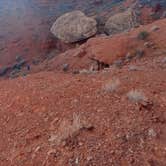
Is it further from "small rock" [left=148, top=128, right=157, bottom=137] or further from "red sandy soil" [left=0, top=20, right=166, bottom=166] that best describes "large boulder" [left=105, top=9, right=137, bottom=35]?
"small rock" [left=148, top=128, right=157, bottom=137]

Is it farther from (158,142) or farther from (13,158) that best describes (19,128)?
(158,142)

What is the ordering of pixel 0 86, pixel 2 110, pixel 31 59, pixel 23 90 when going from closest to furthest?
pixel 2 110 < pixel 23 90 < pixel 0 86 < pixel 31 59

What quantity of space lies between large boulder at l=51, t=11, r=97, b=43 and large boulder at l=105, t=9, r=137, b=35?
72 cm

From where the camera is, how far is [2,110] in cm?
570

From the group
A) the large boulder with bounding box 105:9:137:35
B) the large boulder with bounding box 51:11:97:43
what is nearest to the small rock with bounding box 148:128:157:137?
the large boulder with bounding box 51:11:97:43

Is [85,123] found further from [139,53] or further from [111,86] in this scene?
[139,53]

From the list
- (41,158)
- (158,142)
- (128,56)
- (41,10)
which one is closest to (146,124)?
(158,142)

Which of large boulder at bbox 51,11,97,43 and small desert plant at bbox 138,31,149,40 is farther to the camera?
large boulder at bbox 51,11,97,43

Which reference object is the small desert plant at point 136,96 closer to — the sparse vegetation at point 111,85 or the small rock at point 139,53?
the sparse vegetation at point 111,85

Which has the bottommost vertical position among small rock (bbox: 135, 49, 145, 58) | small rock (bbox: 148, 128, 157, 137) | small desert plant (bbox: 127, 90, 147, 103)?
small rock (bbox: 135, 49, 145, 58)

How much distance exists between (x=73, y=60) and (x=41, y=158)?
8086mm

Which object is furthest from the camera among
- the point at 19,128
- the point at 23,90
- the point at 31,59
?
the point at 31,59

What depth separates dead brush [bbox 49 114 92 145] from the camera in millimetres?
4340

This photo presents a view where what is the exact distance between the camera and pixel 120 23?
1577cm
